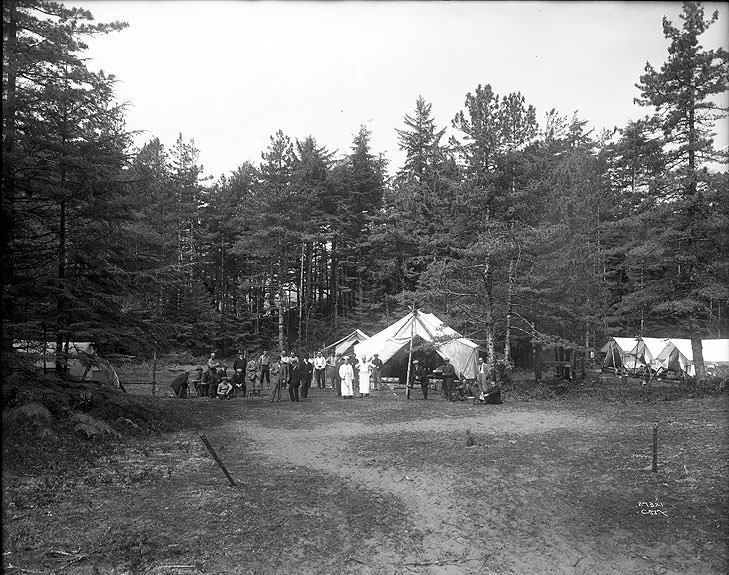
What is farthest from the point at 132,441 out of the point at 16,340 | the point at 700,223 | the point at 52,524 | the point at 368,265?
the point at 368,265

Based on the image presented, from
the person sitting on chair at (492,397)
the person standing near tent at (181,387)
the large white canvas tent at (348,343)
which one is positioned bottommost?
the person sitting on chair at (492,397)

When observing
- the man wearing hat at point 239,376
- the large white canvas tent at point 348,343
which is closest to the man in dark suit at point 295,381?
the man wearing hat at point 239,376

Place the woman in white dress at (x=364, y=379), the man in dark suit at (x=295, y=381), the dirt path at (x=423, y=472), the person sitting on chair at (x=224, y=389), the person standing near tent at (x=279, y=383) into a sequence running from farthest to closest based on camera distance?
the woman in white dress at (x=364, y=379), the person sitting on chair at (x=224, y=389), the man in dark suit at (x=295, y=381), the person standing near tent at (x=279, y=383), the dirt path at (x=423, y=472)

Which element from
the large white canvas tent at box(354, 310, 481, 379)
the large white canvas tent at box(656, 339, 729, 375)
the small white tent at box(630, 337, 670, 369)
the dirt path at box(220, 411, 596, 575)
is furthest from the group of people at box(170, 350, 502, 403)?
the large white canvas tent at box(656, 339, 729, 375)

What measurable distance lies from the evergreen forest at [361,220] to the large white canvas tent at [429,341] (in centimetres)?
60

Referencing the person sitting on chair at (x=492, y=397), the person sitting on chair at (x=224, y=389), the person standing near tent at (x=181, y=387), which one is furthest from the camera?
the person standing near tent at (x=181, y=387)

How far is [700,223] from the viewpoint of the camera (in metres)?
17.2

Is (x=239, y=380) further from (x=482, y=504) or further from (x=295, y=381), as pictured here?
(x=482, y=504)

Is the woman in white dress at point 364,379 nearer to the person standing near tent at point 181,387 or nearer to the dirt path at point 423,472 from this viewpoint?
the dirt path at point 423,472

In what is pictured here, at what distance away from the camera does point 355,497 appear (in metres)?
7.08

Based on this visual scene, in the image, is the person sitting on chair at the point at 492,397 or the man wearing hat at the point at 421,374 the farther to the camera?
the man wearing hat at the point at 421,374

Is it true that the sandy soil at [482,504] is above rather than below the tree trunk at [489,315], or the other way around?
below

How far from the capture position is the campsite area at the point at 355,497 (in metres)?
5.25

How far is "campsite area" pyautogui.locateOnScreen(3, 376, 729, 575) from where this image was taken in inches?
207
